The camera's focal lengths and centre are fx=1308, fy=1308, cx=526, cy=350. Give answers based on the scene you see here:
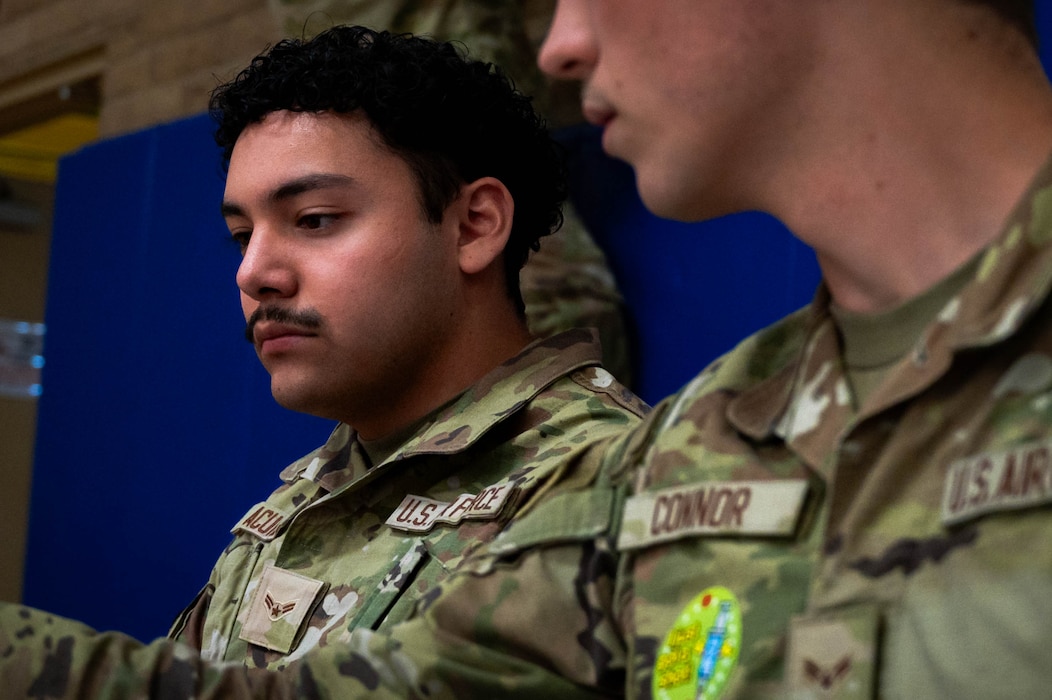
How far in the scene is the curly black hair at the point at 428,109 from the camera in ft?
4.77

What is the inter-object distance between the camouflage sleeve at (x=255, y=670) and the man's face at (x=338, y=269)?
17.6 inches

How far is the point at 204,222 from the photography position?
9.43 ft

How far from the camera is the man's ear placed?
4.84 ft

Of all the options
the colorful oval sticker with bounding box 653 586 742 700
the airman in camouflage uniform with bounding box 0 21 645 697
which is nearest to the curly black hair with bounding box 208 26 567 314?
the airman in camouflage uniform with bounding box 0 21 645 697

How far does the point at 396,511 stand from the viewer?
4.33ft

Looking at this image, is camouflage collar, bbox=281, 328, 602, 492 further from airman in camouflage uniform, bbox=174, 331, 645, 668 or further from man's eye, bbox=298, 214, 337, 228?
man's eye, bbox=298, 214, 337, 228

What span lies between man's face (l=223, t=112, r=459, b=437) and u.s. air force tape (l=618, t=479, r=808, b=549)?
601mm

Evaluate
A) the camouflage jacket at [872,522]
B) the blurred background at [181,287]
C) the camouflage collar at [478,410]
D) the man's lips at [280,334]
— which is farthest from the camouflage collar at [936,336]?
the blurred background at [181,287]

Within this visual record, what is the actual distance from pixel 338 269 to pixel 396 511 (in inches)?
10.2

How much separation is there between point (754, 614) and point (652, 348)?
Result: 4.46 ft

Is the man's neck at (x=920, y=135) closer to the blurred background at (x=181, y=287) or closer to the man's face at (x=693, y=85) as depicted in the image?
the man's face at (x=693, y=85)

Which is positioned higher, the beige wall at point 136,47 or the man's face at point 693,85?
the beige wall at point 136,47

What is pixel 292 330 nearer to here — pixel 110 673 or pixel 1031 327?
pixel 110 673

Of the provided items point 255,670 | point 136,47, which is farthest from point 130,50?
point 255,670
